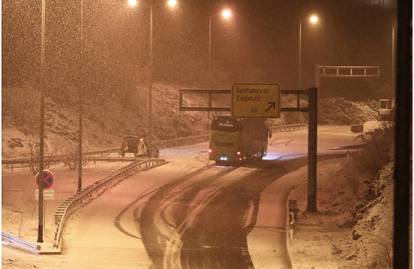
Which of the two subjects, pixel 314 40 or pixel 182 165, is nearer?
pixel 182 165

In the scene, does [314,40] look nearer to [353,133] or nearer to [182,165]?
[353,133]

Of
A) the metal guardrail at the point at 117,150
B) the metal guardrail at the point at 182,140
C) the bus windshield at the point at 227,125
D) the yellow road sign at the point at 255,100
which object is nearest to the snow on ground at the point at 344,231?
the yellow road sign at the point at 255,100

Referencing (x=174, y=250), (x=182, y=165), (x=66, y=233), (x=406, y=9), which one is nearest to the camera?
(x=406, y=9)

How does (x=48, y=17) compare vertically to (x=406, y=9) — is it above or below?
above

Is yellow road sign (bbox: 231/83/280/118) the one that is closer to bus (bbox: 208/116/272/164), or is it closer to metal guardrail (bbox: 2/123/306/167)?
bus (bbox: 208/116/272/164)

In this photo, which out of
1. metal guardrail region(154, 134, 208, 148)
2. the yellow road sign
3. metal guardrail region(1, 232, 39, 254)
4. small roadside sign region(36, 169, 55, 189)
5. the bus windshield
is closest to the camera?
metal guardrail region(1, 232, 39, 254)

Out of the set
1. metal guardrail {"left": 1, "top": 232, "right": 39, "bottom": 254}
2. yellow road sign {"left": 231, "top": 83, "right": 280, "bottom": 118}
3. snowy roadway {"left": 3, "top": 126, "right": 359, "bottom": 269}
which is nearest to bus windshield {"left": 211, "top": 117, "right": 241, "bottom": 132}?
snowy roadway {"left": 3, "top": 126, "right": 359, "bottom": 269}

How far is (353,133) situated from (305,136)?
5.58 m

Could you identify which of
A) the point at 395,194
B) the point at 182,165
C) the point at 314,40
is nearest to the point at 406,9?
the point at 395,194

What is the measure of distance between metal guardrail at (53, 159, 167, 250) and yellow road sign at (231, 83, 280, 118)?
7.19 m

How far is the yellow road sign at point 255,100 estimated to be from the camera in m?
28.4

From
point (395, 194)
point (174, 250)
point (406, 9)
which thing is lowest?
point (174, 250)

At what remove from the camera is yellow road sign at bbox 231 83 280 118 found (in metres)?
28.4

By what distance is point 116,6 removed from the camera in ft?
240
